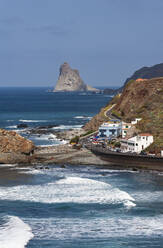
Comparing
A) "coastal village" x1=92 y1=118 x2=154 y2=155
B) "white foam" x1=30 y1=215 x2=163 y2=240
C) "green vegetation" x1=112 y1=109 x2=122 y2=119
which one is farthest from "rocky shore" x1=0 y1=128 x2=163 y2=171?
"green vegetation" x1=112 y1=109 x2=122 y2=119

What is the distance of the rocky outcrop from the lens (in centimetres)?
8475

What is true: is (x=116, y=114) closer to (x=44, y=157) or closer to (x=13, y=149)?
(x=44, y=157)

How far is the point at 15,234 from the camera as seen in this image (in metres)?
45.7

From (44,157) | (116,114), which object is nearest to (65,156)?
(44,157)

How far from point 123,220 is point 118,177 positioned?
22.9m

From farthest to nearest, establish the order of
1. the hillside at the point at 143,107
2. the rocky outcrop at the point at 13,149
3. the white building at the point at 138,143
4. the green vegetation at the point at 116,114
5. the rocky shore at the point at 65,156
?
the green vegetation at the point at 116,114
the hillside at the point at 143,107
the white building at the point at 138,143
the rocky shore at the point at 65,156
the rocky outcrop at the point at 13,149

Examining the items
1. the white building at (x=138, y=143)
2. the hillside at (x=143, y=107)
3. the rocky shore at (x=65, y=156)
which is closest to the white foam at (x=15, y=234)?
the rocky shore at (x=65, y=156)

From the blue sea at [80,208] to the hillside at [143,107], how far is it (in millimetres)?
26889

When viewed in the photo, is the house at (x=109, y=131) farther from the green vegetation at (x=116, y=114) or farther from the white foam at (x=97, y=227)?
the white foam at (x=97, y=227)

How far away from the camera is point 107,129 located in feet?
359

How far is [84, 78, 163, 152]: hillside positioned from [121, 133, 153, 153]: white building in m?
6.40

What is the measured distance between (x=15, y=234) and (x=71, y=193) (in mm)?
17167

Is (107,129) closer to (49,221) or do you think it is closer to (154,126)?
(154,126)

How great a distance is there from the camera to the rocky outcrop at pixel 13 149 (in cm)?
8475
